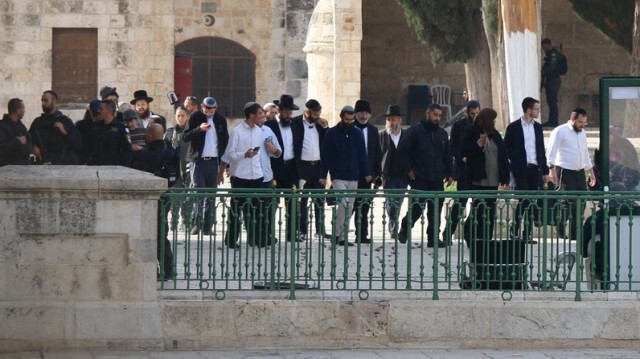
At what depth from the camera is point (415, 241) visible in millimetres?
13195

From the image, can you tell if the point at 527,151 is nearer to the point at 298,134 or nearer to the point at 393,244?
the point at 298,134

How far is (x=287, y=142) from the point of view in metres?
16.5

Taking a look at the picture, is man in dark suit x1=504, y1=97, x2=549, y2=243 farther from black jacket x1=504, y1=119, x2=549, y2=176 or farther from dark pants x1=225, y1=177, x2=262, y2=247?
dark pants x1=225, y1=177, x2=262, y2=247

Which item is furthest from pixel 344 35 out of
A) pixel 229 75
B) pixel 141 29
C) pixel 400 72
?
pixel 400 72

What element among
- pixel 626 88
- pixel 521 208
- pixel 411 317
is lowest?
pixel 411 317

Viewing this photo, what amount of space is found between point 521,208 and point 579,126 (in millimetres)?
4573

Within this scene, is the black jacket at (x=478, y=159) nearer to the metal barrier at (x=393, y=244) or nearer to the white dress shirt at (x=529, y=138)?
the white dress shirt at (x=529, y=138)

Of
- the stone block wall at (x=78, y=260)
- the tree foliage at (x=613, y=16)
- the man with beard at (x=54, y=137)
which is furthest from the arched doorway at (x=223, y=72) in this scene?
the stone block wall at (x=78, y=260)

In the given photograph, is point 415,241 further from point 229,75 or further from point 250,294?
point 229,75

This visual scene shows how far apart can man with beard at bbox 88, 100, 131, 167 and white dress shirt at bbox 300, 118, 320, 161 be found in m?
2.70

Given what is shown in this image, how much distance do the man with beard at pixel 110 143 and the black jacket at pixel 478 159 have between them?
10.6 ft

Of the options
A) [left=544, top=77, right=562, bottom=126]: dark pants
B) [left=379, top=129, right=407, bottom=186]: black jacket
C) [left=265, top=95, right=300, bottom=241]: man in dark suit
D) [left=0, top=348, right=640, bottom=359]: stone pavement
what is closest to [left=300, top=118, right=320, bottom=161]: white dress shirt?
[left=265, top=95, right=300, bottom=241]: man in dark suit

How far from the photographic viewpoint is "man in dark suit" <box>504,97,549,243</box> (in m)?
15.9

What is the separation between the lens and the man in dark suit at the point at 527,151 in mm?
15875
